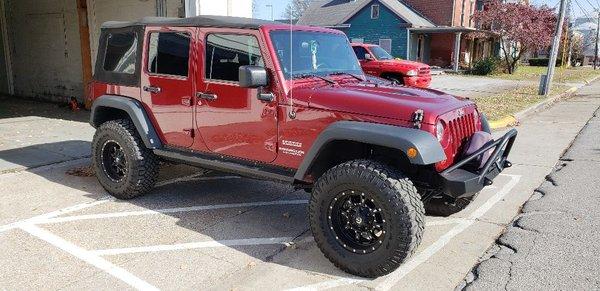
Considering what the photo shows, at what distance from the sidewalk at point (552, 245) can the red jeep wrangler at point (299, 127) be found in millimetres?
685

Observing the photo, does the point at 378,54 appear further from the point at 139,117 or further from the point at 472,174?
the point at 472,174

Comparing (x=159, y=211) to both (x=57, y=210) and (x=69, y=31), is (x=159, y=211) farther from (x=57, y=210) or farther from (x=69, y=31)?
(x=69, y=31)

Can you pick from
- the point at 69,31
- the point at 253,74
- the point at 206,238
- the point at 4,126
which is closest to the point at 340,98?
the point at 253,74

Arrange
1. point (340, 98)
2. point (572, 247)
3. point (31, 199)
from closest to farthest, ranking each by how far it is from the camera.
A: point (340, 98)
point (572, 247)
point (31, 199)

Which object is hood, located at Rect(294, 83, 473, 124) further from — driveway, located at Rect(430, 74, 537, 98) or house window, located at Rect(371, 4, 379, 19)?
house window, located at Rect(371, 4, 379, 19)

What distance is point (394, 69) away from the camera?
16.1 metres

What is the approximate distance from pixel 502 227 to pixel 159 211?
3506 millimetres

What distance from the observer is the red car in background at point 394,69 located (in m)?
15.9

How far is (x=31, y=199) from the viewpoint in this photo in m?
5.51

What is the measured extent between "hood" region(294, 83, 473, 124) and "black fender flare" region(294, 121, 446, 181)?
0.13 m

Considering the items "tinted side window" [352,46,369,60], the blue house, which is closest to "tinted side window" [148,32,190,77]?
"tinted side window" [352,46,369,60]

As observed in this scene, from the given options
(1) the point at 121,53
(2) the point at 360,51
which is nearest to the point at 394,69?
(2) the point at 360,51

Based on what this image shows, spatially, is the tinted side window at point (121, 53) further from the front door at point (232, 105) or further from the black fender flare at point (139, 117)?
the front door at point (232, 105)

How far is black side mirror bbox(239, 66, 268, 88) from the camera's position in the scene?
13.0 ft
